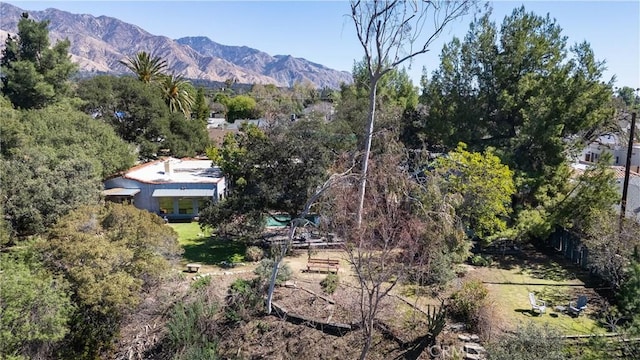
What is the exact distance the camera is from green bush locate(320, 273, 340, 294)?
50.0 ft

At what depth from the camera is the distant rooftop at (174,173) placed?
25.9 meters

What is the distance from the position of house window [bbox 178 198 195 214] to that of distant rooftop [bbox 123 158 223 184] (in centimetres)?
124

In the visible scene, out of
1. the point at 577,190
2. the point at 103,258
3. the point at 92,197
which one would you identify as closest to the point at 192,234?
the point at 92,197

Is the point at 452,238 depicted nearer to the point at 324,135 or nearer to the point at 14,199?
the point at 324,135

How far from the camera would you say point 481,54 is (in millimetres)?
23516

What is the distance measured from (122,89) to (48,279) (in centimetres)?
2565

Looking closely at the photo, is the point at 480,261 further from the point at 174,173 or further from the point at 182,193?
the point at 174,173

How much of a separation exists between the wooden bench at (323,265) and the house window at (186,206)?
1100 cm

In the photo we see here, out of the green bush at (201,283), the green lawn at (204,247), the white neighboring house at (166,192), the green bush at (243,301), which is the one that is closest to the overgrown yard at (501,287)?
the green lawn at (204,247)

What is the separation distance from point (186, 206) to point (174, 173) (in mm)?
3493

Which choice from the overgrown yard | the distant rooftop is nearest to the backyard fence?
the overgrown yard

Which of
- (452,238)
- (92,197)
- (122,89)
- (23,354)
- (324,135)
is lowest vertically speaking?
(23,354)

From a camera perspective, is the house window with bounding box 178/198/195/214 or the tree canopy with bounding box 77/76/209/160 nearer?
the house window with bounding box 178/198/195/214

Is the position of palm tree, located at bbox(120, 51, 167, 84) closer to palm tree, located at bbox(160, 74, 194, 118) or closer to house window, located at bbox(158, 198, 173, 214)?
palm tree, located at bbox(160, 74, 194, 118)
